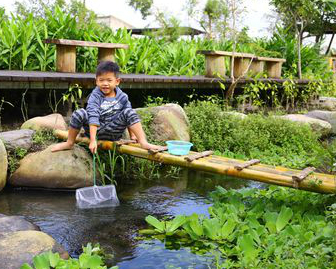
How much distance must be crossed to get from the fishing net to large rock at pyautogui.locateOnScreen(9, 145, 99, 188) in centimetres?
64

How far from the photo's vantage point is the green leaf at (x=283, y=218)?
379cm

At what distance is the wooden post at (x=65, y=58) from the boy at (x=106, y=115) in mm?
3141

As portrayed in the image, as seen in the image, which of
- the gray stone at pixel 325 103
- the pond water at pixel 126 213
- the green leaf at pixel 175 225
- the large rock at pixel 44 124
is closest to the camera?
the pond water at pixel 126 213

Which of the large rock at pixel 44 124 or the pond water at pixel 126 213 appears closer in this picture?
the pond water at pixel 126 213

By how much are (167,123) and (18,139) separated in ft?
6.42

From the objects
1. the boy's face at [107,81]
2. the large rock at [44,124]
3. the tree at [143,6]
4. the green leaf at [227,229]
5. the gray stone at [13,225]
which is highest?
the tree at [143,6]

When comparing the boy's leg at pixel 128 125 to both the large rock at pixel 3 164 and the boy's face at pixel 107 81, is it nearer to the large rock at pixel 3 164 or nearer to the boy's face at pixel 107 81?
the boy's face at pixel 107 81

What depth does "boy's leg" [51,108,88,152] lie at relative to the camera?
16.8ft

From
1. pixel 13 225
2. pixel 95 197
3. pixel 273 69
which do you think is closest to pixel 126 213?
pixel 95 197

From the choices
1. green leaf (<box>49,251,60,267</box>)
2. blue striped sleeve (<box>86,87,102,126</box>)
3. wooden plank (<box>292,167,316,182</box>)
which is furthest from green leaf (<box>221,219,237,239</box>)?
blue striped sleeve (<box>86,87,102,126</box>)

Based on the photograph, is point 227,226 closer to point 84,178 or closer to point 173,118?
point 84,178

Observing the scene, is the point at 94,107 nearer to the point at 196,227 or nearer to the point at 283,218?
the point at 196,227

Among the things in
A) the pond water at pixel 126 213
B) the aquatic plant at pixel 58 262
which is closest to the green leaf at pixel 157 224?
the pond water at pixel 126 213

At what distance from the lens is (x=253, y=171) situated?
4.23 m
